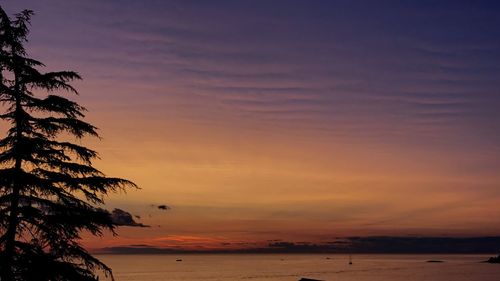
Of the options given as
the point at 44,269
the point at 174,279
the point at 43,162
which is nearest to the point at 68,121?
the point at 43,162

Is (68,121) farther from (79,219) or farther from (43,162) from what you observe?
(79,219)

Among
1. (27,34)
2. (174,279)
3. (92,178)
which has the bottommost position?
(174,279)

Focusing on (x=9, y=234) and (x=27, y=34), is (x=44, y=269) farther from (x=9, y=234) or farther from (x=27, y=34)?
(x=27, y=34)

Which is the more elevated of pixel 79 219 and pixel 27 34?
pixel 27 34

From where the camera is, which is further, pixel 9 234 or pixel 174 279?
pixel 174 279

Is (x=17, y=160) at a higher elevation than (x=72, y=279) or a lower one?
higher

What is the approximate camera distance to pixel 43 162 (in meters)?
16.2

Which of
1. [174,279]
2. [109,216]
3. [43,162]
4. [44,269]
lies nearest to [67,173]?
[43,162]

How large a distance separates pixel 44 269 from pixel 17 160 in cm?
332

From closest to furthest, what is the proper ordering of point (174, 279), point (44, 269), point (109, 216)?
point (44, 269) < point (109, 216) < point (174, 279)

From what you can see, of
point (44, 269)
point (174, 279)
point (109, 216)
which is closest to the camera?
point (44, 269)

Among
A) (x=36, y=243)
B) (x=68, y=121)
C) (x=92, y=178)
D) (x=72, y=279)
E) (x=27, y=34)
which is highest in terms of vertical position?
(x=27, y=34)

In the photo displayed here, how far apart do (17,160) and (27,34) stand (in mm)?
3800

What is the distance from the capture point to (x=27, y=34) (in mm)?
16047
